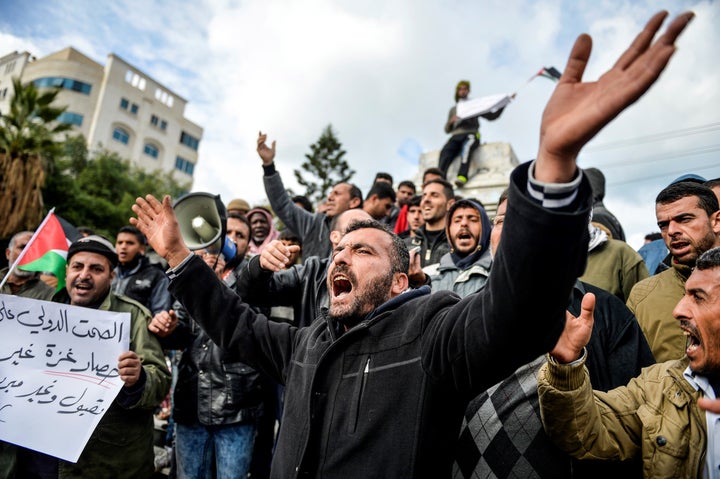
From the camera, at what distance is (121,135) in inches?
1747

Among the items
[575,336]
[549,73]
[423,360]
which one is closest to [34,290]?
[423,360]

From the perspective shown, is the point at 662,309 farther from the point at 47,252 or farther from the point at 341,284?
the point at 47,252

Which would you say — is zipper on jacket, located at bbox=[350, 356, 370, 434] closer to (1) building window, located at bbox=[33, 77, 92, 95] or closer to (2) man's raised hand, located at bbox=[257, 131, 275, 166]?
(2) man's raised hand, located at bbox=[257, 131, 275, 166]

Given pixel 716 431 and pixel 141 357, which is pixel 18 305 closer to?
Result: pixel 141 357

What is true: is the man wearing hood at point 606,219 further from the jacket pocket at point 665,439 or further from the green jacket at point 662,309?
the jacket pocket at point 665,439

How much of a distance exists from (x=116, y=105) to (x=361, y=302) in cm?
5054

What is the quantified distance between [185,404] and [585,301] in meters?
2.91

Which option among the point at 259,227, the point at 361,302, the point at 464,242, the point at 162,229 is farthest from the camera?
the point at 259,227

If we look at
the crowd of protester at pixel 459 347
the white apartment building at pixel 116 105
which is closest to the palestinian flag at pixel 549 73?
the crowd of protester at pixel 459 347

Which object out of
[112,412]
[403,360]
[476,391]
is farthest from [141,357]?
[476,391]

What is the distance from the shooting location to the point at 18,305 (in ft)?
9.67

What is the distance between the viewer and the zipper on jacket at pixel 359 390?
4.76 ft

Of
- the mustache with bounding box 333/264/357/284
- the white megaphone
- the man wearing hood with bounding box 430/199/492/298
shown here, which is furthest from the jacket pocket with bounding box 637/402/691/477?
the white megaphone

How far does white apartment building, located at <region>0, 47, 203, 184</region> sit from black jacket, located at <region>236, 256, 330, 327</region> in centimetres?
4488
